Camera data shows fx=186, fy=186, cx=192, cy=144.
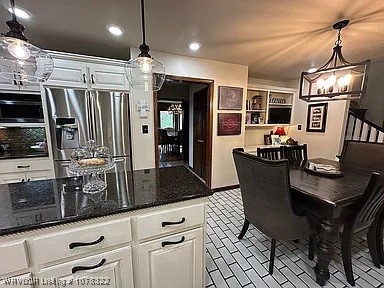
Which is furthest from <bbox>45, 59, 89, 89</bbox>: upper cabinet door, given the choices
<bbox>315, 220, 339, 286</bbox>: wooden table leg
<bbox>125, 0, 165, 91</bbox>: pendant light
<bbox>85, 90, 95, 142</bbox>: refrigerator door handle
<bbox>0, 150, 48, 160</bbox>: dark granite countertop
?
<bbox>315, 220, 339, 286</bbox>: wooden table leg

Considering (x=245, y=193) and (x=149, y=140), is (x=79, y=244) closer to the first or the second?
(x=245, y=193)

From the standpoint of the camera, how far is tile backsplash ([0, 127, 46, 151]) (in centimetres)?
266

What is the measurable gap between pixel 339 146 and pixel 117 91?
411 cm

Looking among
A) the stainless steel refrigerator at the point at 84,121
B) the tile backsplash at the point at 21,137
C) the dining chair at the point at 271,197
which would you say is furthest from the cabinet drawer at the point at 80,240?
the tile backsplash at the point at 21,137

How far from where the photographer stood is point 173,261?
3.86 ft

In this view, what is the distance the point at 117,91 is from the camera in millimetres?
2609

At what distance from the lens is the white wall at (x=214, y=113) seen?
283cm

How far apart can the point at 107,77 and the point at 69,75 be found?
17.3 inches

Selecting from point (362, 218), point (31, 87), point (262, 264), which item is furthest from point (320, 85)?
point (31, 87)

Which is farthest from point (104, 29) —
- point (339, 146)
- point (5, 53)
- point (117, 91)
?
point (339, 146)

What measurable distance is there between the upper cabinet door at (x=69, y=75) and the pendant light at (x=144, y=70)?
3.77ft

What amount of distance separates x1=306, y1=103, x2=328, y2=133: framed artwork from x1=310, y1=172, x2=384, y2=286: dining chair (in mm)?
2626

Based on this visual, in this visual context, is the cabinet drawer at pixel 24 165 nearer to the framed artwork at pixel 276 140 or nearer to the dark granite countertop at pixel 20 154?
the dark granite countertop at pixel 20 154

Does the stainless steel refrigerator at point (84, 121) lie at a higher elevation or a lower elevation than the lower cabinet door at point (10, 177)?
higher
